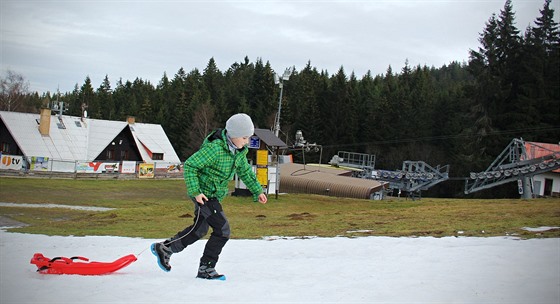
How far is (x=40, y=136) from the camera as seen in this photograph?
4956cm

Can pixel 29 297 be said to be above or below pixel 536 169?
below

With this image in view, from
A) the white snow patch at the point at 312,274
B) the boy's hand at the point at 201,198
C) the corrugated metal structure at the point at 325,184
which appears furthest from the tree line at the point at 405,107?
the boy's hand at the point at 201,198

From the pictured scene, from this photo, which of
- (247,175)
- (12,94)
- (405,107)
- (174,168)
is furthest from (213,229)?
(12,94)

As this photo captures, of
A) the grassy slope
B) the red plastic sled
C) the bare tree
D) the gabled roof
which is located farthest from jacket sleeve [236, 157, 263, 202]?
the bare tree

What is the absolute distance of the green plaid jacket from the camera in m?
5.32

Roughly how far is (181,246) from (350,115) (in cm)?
6997

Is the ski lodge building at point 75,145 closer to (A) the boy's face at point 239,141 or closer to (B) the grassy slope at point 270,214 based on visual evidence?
(B) the grassy slope at point 270,214

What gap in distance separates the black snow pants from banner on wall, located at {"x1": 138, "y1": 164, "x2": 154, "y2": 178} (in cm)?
4409

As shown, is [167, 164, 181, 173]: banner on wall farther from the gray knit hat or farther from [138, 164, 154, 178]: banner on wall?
the gray knit hat

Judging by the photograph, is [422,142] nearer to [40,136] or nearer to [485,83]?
[485,83]

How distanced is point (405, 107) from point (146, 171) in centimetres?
3938

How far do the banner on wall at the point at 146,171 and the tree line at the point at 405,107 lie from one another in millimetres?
26266

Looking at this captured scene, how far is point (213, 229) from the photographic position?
5551 mm

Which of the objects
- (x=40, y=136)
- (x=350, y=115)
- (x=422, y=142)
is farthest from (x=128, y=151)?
(x=422, y=142)
